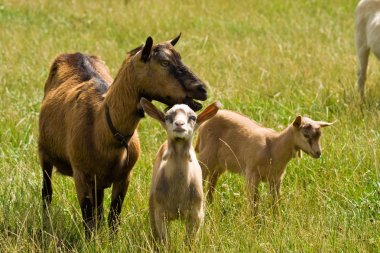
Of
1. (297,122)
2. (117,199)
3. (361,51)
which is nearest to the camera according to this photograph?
(117,199)

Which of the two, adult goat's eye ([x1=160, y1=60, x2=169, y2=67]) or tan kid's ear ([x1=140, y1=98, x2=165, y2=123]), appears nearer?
tan kid's ear ([x1=140, y1=98, x2=165, y2=123])

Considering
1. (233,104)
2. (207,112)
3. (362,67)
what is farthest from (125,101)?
(362,67)

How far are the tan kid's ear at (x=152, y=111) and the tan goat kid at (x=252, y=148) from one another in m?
1.32

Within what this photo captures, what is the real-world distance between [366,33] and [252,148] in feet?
14.3

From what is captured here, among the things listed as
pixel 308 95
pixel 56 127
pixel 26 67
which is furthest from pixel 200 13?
pixel 56 127

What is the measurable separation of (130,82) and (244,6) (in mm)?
10705

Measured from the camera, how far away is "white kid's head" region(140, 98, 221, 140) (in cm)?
485

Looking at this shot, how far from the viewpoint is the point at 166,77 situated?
17.2 ft

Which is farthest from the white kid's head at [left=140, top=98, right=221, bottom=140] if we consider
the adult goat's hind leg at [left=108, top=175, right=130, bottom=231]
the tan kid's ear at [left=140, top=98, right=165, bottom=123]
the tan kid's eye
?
the adult goat's hind leg at [left=108, top=175, right=130, bottom=231]

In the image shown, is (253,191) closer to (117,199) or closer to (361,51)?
(117,199)

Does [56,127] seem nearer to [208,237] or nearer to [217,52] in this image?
[208,237]

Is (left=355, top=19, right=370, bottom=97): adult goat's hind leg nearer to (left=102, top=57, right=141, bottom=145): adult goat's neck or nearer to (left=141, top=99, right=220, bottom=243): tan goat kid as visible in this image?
(left=102, top=57, right=141, bottom=145): adult goat's neck

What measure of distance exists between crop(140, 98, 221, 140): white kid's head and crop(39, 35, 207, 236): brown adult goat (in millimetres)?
118

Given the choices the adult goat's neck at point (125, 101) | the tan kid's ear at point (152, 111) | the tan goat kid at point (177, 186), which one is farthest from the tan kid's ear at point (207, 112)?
the adult goat's neck at point (125, 101)
